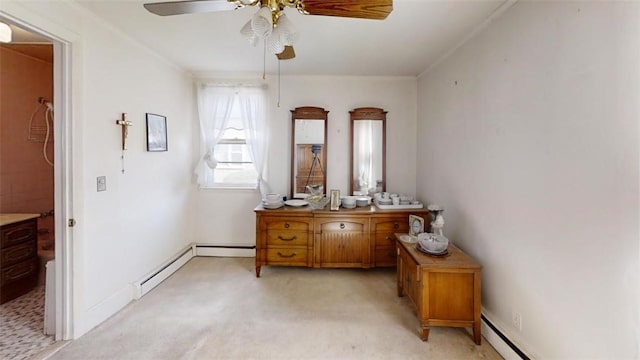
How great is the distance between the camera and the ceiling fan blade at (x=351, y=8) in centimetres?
130

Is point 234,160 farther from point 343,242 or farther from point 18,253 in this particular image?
point 18,253

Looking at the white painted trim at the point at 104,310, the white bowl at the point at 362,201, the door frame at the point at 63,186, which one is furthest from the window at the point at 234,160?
the door frame at the point at 63,186

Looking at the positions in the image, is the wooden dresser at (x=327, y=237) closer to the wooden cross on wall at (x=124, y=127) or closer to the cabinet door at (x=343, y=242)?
the cabinet door at (x=343, y=242)

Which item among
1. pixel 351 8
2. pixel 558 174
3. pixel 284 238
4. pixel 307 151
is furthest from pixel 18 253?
pixel 558 174

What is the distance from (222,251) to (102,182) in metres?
1.86

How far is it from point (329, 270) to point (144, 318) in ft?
6.25

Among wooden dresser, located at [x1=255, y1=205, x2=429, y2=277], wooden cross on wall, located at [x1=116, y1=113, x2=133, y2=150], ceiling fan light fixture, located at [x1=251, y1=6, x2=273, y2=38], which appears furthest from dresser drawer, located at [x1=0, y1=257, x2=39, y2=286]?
ceiling fan light fixture, located at [x1=251, y1=6, x2=273, y2=38]

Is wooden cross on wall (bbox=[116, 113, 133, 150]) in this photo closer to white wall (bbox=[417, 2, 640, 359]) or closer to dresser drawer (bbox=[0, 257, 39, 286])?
dresser drawer (bbox=[0, 257, 39, 286])

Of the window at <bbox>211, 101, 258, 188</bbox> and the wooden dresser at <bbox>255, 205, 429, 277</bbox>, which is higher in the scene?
the window at <bbox>211, 101, 258, 188</bbox>

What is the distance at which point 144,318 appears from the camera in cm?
234

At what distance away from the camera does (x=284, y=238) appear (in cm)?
314

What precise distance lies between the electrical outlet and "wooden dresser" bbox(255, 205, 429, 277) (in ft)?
4.50

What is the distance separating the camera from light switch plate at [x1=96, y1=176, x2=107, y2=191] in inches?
88.4

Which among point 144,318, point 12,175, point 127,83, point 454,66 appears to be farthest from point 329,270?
point 12,175
